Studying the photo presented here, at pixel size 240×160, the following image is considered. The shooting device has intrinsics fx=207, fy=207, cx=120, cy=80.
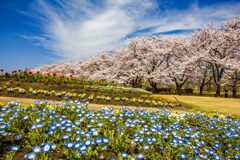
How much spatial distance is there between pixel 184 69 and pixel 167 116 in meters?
23.3

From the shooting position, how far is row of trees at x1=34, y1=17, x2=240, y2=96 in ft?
89.2

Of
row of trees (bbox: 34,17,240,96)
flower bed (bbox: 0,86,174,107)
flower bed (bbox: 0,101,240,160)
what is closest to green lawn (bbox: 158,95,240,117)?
flower bed (bbox: 0,86,174,107)

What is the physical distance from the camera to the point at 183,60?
30125 millimetres

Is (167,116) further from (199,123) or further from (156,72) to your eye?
(156,72)

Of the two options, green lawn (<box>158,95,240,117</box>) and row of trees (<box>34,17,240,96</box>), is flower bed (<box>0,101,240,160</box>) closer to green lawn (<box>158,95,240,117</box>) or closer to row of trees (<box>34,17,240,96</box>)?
green lawn (<box>158,95,240,117</box>)

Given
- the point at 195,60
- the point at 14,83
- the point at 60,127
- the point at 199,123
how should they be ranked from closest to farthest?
the point at 60,127 → the point at 199,123 → the point at 14,83 → the point at 195,60

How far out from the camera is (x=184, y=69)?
28.6 meters

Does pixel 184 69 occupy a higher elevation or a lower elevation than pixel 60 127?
higher

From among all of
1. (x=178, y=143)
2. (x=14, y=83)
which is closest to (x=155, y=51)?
(x=14, y=83)

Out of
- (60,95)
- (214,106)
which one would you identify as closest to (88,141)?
(60,95)

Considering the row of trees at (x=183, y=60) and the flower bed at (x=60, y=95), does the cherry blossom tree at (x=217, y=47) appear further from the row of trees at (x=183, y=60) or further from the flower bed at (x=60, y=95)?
the flower bed at (x=60, y=95)

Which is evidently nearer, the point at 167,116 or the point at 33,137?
the point at 33,137

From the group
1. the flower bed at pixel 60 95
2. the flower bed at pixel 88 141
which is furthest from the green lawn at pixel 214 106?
the flower bed at pixel 88 141

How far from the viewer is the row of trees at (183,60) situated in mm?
27203
